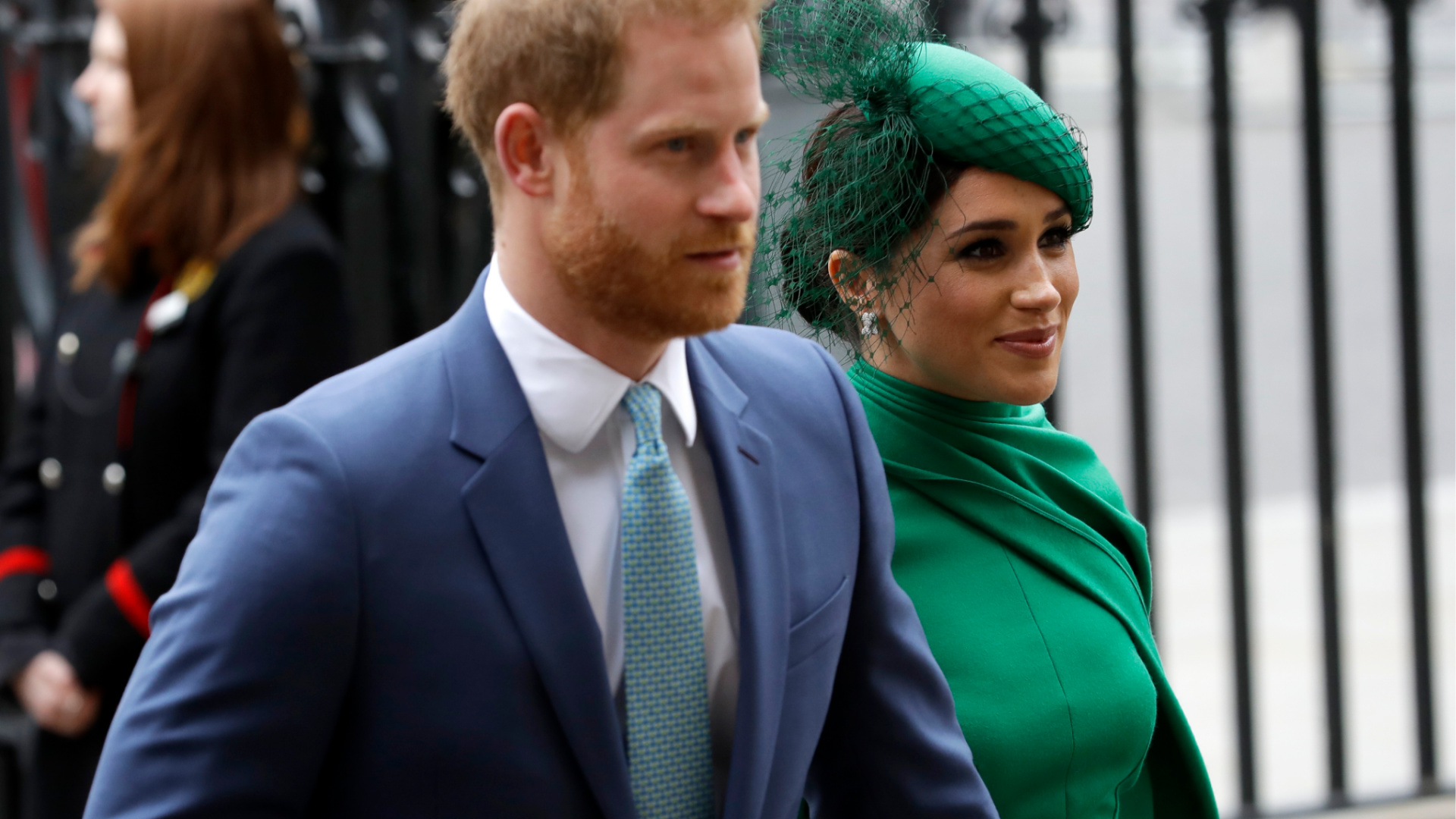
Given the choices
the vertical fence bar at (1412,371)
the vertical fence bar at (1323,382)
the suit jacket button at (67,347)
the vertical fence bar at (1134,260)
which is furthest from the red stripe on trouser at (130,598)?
the vertical fence bar at (1412,371)

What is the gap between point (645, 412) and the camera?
132cm

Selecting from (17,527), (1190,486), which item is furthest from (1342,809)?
(1190,486)

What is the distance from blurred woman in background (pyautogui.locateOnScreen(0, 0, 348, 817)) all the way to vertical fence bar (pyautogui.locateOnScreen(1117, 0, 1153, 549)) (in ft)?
5.42

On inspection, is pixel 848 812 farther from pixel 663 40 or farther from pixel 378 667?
pixel 663 40

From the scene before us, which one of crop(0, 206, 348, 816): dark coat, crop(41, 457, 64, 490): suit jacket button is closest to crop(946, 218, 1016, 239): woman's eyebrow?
crop(0, 206, 348, 816): dark coat

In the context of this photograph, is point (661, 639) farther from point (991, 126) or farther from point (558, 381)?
point (991, 126)

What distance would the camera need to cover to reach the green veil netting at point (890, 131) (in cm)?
161

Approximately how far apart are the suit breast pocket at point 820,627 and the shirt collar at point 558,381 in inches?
9.8

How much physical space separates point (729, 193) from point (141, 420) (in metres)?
1.87

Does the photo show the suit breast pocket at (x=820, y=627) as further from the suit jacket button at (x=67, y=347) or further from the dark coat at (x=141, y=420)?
the suit jacket button at (x=67, y=347)

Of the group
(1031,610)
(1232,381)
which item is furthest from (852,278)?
(1232,381)

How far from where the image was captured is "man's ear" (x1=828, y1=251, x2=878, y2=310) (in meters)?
1.66

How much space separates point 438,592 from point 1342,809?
9.71ft

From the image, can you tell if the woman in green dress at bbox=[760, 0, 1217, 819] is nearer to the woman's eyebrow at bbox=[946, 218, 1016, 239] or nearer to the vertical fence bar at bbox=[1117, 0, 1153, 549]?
the woman's eyebrow at bbox=[946, 218, 1016, 239]
